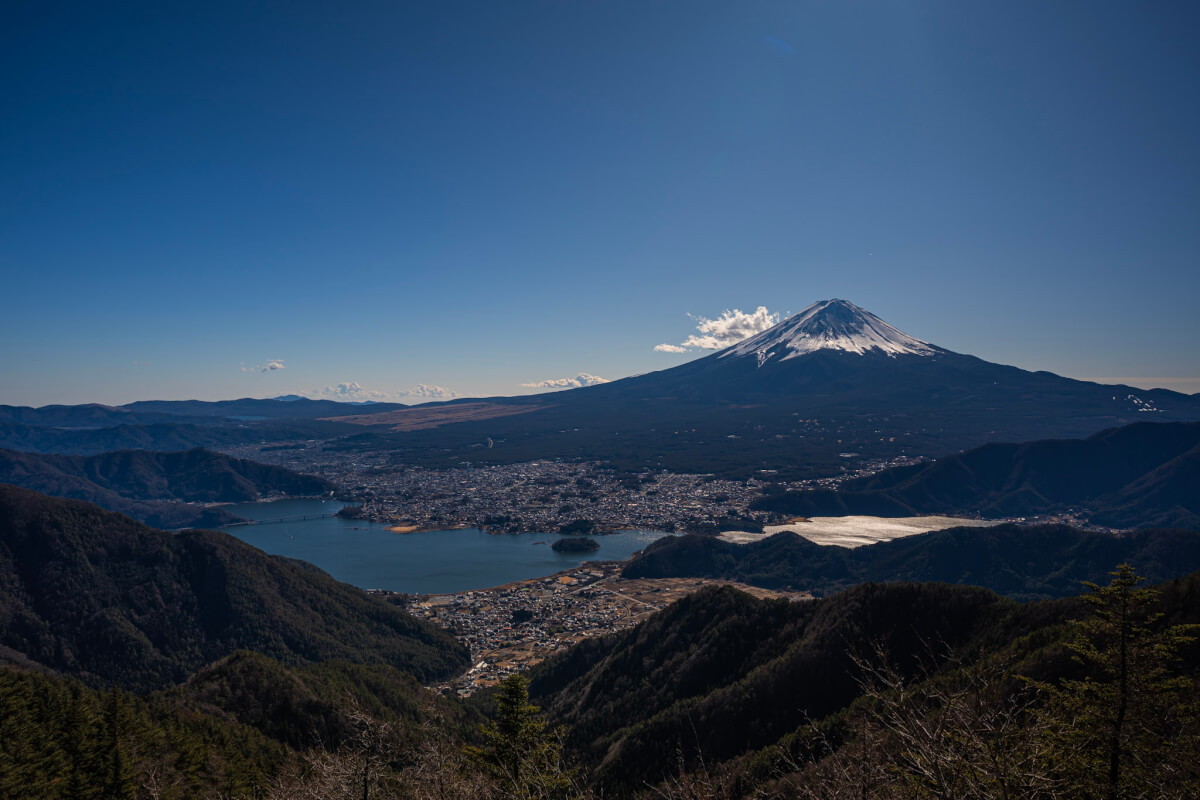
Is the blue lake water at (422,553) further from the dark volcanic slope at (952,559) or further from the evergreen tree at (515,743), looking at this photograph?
the evergreen tree at (515,743)

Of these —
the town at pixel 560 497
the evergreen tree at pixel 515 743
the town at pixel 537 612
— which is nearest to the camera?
the evergreen tree at pixel 515 743

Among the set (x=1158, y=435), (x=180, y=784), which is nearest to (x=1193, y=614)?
(x=180, y=784)

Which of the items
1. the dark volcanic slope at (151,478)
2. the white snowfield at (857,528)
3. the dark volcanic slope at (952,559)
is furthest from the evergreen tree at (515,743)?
the dark volcanic slope at (151,478)

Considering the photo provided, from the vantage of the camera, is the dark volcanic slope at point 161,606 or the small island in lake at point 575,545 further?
the small island in lake at point 575,545

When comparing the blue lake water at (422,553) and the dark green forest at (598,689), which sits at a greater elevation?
the dark green forest at (598,689)

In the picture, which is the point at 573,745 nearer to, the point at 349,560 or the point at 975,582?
the point at 975,582

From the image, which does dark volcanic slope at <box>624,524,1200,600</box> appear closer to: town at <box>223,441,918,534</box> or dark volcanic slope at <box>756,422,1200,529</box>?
town at <box>223,441,918,534</box>

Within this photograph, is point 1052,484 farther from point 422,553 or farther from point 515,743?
point 515,743
